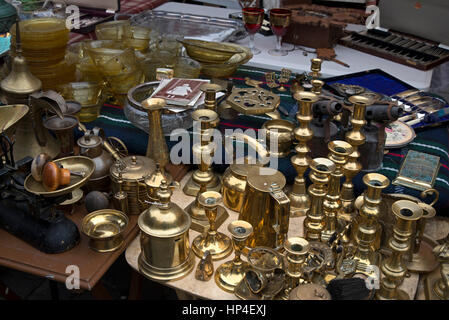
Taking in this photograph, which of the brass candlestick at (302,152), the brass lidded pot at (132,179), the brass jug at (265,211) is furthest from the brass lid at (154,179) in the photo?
the brass candlestick at (302,152)

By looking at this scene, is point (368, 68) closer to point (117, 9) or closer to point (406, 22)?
point (406, 22)

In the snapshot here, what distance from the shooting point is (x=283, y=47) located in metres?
2.47

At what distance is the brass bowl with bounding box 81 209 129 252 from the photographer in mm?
1228

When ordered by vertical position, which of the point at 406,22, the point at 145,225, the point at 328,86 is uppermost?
the point at 406,22

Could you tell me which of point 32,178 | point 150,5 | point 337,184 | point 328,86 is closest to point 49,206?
point 32,178

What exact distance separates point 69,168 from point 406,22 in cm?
207

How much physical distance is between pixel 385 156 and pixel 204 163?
0.63 meters

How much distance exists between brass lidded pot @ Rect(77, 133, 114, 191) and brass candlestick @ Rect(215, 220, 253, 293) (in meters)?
0.48

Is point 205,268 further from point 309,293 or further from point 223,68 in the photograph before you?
point 223,68

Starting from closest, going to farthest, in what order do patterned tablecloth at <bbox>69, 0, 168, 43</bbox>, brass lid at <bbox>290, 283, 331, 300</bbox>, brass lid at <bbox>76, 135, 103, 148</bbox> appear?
brass lid at <bbox>290, 283, 331, 300</bbox> → brass lid at <bbox>76, 135, 103, 148</bbox> → patterned tablecloth at <bbox>69, 0, 168, 43</bbox>

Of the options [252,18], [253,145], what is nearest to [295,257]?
[253,145]

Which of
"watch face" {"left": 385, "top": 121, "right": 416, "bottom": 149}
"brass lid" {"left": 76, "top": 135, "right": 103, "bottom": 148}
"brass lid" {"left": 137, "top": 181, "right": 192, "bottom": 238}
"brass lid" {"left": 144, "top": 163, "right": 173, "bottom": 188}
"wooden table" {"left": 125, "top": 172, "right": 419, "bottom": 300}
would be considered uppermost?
"brass lid" {"left": 76, "top": 135, "right": 103, "bottom": 148}

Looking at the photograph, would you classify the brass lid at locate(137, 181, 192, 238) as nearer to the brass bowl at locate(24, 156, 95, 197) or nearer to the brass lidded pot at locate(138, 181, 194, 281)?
the brass lidded pot at locate(138, 181, 194, 281)

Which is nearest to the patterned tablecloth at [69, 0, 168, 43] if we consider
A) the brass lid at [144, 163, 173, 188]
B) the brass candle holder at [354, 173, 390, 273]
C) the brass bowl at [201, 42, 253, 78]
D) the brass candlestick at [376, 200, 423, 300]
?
the brass bowl at [201, 42, 253, 78]
